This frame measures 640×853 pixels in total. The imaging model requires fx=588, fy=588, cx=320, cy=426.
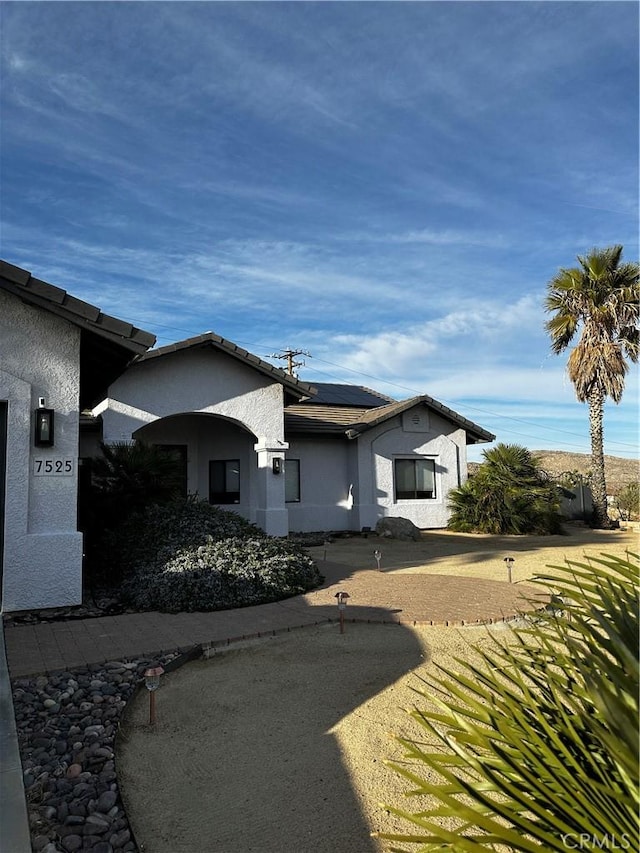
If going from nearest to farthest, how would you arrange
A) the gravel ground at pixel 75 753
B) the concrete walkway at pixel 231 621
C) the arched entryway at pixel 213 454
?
the gravel ground at pixel 75 753, the concrete walkway at pixel 231 621, the arched entryway at pixel 213 454

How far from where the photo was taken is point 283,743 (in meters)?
4.25

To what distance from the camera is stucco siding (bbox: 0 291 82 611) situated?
7.80m

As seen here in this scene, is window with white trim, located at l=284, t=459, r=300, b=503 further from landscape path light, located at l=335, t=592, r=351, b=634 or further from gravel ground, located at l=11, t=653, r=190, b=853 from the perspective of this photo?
gravel ground, located at l=11, t=653, r=190, b=853

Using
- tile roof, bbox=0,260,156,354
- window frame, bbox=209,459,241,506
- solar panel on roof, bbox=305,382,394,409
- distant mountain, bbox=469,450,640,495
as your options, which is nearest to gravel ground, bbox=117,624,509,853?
tile roof, bbox=0,260,156,354

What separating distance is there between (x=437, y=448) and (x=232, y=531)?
38.6ft

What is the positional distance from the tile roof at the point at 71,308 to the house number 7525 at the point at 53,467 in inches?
73.3

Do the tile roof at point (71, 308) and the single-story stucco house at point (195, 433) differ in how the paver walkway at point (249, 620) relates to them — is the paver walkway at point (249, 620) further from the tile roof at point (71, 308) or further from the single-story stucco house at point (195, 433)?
the tile roof at point (71, 308)

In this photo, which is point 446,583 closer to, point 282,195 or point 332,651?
point 332,651

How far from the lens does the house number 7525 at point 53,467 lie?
316 inches

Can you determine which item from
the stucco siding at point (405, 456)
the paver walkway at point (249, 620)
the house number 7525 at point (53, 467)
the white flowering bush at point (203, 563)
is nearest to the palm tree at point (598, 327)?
the stucco siding at point (405, 456)

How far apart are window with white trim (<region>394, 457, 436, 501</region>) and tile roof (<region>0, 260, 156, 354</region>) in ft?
40.3

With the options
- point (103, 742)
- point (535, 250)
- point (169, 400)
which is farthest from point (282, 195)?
point (103, 742)

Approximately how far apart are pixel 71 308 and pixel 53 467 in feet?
7.20

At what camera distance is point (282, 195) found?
1566 centimetres
